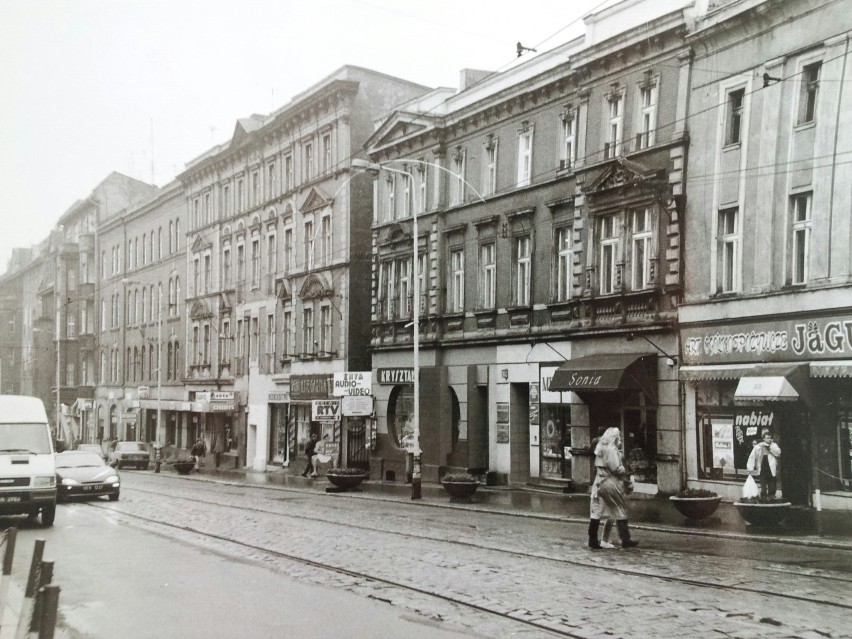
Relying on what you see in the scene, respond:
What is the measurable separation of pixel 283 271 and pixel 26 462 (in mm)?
30937

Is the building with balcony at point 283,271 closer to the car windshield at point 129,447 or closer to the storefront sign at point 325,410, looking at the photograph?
the storefront sign at point 325,410

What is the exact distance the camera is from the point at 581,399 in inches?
1172

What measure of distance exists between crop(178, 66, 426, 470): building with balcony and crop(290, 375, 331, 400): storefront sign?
0.08 meters

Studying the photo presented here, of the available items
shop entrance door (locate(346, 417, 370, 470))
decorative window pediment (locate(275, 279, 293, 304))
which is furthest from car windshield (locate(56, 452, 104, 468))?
decorative window pediment (locate(275, 279, 293, 304))

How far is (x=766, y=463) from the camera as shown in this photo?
886 inches

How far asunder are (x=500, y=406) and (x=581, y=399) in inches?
185

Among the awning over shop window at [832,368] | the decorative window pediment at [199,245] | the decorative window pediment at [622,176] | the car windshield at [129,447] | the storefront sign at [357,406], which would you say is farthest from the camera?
the decorative window pediment at [199,245]

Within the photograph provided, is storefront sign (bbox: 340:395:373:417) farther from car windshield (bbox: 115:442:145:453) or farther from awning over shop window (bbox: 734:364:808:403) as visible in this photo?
car windshield (bbox: 115:442:145:453)

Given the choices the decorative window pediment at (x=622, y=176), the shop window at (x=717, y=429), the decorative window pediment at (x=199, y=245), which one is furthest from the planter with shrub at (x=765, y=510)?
the decorative window pediment at (x=199, y=245)

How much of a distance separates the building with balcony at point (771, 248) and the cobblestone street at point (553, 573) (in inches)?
188

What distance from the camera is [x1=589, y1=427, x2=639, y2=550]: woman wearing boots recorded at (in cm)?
1625

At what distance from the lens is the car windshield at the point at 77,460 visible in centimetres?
3120

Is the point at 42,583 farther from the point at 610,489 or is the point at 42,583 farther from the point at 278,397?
the point at 278,397

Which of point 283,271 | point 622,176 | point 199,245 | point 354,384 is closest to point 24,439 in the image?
point 622,176
